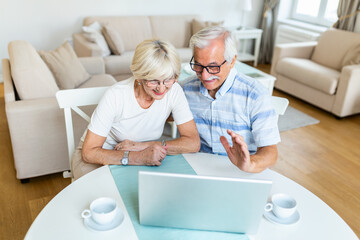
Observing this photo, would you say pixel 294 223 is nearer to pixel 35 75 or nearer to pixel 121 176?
pixel 121 176

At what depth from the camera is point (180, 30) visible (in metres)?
4.37

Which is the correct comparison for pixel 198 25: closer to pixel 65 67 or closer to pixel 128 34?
pixel 128 34

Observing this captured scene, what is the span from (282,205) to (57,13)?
380cm

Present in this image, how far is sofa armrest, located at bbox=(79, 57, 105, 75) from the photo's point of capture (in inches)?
123

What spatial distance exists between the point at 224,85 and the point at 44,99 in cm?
123

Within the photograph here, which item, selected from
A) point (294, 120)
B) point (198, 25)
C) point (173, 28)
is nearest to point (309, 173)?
point (294, 120)

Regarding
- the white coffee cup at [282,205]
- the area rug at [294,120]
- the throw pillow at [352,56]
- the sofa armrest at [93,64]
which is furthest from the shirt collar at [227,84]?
the throw pillow at [352,56]

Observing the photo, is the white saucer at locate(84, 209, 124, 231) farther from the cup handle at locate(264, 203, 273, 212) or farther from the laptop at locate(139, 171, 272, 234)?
the cup handle at locate(264, 203, 273, 212)

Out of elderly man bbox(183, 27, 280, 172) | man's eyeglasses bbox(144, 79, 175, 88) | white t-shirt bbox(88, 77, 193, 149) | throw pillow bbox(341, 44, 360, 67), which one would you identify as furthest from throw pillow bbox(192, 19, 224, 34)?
man's eyeglasses bbox(144, 79, 175, 88)

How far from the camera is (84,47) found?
353 centimetres

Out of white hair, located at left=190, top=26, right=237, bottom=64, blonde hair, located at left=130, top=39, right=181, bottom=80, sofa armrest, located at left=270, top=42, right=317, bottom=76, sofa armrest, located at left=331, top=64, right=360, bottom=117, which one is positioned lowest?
sofa armrest, located at left=331, top=64, right=360, bottom=117

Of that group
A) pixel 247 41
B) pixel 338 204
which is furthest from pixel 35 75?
pixel 247 41

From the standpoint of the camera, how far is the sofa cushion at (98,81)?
2808 millimetres

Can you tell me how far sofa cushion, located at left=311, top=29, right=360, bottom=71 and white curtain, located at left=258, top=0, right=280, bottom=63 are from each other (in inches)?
46.4
